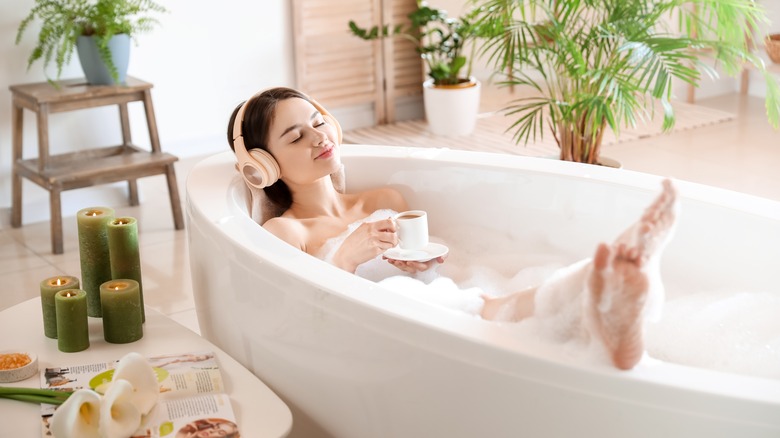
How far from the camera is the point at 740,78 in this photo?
579 cm

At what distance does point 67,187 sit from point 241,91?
4.35ft

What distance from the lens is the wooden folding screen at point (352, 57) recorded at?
479 centimetres

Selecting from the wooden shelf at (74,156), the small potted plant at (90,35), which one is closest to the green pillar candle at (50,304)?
the wooden shelf at (74,156)

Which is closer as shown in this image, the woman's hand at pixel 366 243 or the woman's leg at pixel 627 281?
the woman's leg at pixel 627 281

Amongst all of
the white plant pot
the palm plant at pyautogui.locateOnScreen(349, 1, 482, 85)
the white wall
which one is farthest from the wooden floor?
the white wall

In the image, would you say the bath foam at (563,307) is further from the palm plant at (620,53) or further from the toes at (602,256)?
the palm plant at (620,53)

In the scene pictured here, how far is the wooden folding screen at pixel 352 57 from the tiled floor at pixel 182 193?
77cm

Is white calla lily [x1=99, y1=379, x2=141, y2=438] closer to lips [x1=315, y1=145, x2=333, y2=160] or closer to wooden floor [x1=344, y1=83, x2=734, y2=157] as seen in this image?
lips [x1=315, y1=145, x2=333, y2=160]

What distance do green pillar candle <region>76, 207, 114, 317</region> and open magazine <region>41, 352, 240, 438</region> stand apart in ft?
0.95

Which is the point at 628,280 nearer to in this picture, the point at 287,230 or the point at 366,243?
the point at 366,243

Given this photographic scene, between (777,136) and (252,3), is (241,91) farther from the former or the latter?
(777,136)

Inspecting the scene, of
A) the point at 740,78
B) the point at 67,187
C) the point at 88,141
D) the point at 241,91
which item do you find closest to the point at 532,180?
the point at 67,187

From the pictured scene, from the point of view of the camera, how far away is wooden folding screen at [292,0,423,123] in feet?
15.7

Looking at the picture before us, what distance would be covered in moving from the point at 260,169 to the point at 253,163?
0.02 meters
